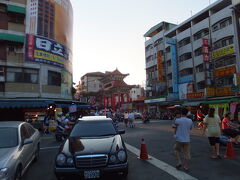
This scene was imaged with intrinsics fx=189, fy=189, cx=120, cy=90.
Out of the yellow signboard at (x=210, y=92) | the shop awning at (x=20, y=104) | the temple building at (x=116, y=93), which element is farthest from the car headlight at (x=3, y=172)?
the temple building at (x=116, y=93)

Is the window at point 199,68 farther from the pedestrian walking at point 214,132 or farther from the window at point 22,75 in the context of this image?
the pedestrian walking at point 214,132

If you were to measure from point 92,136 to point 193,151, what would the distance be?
4.66 meters

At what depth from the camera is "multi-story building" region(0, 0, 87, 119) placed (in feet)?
62.9

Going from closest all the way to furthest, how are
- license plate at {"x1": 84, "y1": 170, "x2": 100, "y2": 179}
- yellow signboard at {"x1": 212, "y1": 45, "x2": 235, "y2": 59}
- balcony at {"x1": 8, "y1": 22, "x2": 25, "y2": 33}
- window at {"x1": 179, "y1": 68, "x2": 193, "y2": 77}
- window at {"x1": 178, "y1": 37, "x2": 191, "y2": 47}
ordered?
1. license plate at {"x1": 84, "y1": 170, "x2": 100, "y2": 179}
2. balcony at {"x1": 8, "y1": 22, "x2": 25, "y2": 33}
3. yellow signboard at {"x1": 212, "y1": 45, "x2": 235, "y2": 59}
4. window at {"x1": 179, "y1": 68, "x2": 193, "y2": 77}
5. window at {"x1": 178, "y1": 37, "x2": 191, "y2": 47}

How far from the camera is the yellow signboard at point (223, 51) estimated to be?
24.3 m

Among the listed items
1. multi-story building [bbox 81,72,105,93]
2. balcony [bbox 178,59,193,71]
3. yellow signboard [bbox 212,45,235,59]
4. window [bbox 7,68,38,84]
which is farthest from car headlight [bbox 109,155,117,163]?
multi-story building [bbox 81,72,105,93]

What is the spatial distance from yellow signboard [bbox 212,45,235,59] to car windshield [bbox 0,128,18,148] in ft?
86.8

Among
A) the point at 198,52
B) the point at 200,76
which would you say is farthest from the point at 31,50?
the point at 198,52

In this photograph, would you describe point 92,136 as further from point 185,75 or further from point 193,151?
point 185,75

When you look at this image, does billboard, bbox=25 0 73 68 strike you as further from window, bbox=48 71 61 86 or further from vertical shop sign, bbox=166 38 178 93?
vertical shop sign, bbox=166 38 178 93

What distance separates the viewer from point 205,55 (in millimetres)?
26422

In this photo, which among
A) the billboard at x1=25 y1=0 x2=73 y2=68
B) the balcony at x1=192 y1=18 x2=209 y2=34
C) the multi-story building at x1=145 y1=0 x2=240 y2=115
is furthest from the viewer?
the balcony at x1=192 y1=18 x2=209 y2=34

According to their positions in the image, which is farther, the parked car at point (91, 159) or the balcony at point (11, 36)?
the balcony at point (11, 36)

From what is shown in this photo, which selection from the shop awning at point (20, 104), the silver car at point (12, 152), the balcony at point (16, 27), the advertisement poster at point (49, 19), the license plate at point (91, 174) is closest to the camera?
the silver car at point (12, 152)
